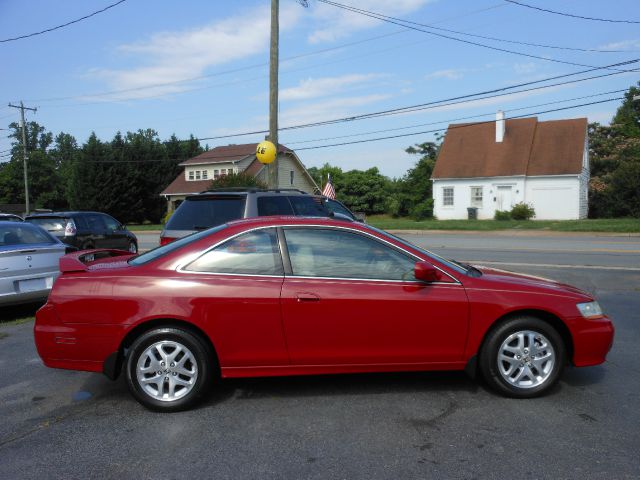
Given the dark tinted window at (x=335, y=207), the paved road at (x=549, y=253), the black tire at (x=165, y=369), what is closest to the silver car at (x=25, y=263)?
the black tire at (x=165, y=369)

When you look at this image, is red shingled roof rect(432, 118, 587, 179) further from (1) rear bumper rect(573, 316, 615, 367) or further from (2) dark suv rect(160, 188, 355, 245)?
(1) rear bumper rect(573, 316, 615, 367)

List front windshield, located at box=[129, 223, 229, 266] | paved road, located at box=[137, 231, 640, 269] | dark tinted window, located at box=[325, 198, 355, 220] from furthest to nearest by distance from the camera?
paved road, located at box=[137, 231, 640, 269], dark tinted window, located at box=[325, 198, 355, 220], front windshield, located at box=[129, 223, 229, 266]

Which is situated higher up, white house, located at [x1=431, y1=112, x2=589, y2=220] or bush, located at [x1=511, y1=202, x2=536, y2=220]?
white house, located at [x1=431, y1=112, x2=589, y2=220]

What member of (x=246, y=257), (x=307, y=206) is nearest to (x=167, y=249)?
(x=246, y=257)

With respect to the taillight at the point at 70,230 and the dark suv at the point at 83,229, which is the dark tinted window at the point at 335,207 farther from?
the taillight at the point at 70,230

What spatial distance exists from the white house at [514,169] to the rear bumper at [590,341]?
106 feet

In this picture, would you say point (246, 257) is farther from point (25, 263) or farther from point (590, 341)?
point (25, 263)

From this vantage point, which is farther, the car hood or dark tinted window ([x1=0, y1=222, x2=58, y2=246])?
dark tinted window ([x1=0, y1=222, x2=58, y2=246])

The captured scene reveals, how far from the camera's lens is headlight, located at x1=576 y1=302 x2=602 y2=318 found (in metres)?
4.43

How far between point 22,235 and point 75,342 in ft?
14.2

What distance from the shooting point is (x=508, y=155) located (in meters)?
36.3

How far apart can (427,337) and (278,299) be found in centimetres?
119

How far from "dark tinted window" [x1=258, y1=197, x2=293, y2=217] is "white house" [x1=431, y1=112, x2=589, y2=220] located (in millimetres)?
29579

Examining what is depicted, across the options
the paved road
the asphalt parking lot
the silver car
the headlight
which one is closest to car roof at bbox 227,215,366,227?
the asphalt parking lot
